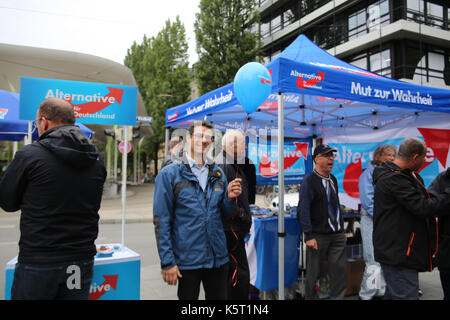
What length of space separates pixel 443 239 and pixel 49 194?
9.62 ft

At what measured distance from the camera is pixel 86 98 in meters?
3.48

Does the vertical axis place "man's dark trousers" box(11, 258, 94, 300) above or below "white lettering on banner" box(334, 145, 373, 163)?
below

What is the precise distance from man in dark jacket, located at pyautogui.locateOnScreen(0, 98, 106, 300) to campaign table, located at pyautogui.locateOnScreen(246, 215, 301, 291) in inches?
99.0

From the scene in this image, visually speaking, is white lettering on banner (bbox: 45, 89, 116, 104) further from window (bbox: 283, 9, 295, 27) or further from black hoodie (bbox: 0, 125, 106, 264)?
window (bbox: 283, 9, 295, 27)

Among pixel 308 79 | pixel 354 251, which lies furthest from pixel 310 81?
pixel 354 251

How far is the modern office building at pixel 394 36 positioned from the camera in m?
16.8

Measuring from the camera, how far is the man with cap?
3549 mm

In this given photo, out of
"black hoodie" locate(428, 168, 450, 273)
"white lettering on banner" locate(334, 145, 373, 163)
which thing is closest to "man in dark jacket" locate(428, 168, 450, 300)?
"black hoodie" locate(428, 168, 450, 273)

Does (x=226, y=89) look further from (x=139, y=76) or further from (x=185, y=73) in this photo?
(x=139, y=76)

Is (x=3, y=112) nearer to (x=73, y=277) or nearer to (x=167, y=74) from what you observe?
(x=73, y=277)

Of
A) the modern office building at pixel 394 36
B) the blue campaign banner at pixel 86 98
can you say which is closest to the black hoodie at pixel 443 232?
the blue campaign banner at pixel 86 98

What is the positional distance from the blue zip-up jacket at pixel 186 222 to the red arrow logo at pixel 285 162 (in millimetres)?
3419

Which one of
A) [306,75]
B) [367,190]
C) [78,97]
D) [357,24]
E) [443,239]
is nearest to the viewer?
[443,239]

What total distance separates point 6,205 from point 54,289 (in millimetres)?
577
